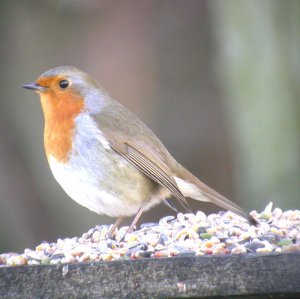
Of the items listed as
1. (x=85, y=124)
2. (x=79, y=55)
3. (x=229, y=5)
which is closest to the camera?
(x=85, y=124)

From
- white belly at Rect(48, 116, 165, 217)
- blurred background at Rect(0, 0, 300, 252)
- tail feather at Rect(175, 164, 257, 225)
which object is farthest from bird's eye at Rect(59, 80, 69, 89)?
blurred background at Rect(0, 0, 300, 252)

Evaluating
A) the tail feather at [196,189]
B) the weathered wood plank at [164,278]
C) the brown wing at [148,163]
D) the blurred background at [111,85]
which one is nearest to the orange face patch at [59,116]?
the brown wing at [148,163]

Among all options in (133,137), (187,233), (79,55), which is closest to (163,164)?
(133,137)

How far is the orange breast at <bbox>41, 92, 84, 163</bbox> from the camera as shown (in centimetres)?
564

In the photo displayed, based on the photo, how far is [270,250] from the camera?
3.89m

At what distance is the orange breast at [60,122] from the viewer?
564cm

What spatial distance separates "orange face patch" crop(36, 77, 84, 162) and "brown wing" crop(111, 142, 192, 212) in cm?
31

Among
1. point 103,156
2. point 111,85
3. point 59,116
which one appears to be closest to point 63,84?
point 59,116

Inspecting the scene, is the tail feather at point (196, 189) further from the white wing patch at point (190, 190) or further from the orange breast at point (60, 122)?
the orange breast at point (60, 122)

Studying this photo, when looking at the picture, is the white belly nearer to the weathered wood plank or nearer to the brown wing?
the brown wing

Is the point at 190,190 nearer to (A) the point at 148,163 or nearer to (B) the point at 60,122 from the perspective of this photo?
(A) the point at 148,163

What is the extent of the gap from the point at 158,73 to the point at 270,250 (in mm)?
6993

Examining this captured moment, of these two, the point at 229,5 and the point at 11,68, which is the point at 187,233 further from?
the point at 11,68

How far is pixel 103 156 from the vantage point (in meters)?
5.68
